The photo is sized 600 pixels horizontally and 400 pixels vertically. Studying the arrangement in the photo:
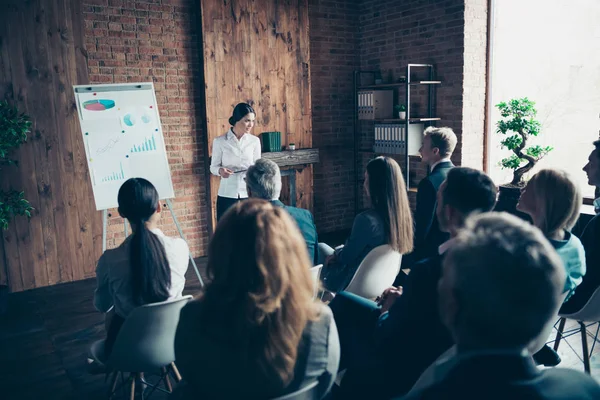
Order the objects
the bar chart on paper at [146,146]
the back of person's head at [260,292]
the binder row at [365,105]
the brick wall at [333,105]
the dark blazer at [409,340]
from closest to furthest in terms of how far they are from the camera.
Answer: the back of person's head at [260,292]
the dark blazer at [409,340]
the bar chart on paper at [146,146]
the binder row at [365,105]
the brick wall at [333,105]

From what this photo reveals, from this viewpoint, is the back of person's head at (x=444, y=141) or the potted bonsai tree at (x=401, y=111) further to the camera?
the potted bonsai tree at (x=401, y=111)

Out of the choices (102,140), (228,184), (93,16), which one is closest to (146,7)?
(93,16)

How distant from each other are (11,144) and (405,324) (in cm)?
364

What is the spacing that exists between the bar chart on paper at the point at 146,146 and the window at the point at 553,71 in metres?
3.56

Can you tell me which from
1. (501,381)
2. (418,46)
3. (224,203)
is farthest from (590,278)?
(418,46)

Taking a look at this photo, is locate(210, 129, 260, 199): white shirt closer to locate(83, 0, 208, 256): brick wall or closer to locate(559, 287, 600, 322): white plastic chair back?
locate(83, 0, 208, 256): brick wall

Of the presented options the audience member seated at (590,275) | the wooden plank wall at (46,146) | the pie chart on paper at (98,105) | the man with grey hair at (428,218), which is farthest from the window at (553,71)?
the wooden plank wall at (46,146)

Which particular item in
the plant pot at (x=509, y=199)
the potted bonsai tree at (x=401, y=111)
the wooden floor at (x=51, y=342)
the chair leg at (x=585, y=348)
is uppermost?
the potted bonsai tree at (x=401, y=111)

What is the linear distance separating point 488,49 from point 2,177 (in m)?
4.95

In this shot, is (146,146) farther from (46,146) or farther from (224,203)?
(46,146)

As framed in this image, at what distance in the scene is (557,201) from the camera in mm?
2320

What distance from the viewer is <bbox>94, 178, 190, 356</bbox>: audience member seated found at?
7.27 feet

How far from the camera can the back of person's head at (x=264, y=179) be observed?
300 centimetres

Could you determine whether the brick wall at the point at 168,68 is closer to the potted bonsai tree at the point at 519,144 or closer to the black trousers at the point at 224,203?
the black trousers at the point at 224,203
